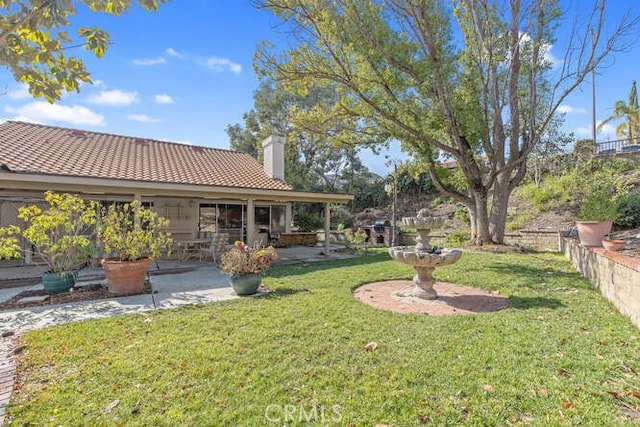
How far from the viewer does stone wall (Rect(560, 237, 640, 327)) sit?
4090 mm

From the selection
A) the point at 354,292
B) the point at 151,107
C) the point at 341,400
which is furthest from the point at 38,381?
the point at 151,107

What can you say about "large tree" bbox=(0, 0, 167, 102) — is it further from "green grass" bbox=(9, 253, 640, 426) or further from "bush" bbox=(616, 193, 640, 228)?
"bush" bbox=(616, 193, 640, 228)

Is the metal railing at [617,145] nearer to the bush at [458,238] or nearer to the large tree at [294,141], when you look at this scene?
the bush at [458,238]

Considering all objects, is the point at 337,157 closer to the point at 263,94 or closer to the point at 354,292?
the point at 263,94

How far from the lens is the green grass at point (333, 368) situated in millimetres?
2439

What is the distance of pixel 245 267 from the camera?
20.4ft

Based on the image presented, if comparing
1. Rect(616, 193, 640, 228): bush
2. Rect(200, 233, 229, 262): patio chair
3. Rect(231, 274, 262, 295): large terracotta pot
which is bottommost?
Rect(231, 274, 262, 295): large terracotta pot

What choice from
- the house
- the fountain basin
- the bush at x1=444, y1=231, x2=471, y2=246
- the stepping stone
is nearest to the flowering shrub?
the fountain basin

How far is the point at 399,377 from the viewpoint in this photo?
2.92 metres

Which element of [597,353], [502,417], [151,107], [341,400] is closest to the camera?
[502,417]

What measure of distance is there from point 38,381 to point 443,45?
11831 mm

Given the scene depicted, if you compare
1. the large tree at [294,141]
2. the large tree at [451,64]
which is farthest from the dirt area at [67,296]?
the large tree at [294,141]

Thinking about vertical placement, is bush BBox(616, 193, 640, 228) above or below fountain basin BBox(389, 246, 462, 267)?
above

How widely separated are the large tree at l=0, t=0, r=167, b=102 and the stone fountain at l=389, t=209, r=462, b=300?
4.78 meters
